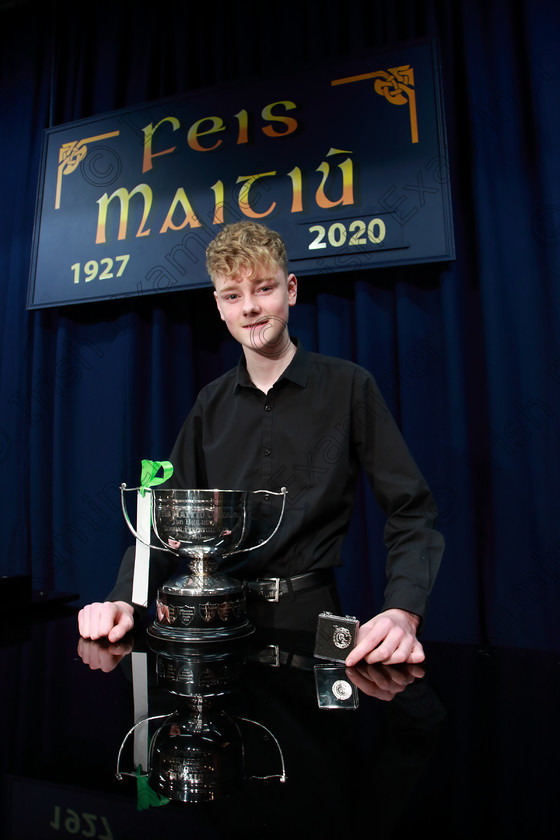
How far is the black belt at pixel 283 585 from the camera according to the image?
0.91 m

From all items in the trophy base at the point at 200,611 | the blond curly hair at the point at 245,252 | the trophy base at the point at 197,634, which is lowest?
the trophy base at the point at 197,634

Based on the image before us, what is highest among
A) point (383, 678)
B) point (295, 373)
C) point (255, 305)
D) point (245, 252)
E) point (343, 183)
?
point (343, 183)

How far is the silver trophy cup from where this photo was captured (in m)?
0.69

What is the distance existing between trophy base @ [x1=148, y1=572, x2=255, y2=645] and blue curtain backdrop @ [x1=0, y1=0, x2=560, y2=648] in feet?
2.95

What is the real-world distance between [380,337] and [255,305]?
2.24ft

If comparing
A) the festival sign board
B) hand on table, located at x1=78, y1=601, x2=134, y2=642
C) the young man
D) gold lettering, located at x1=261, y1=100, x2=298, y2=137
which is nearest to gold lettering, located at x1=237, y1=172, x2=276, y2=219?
the festival sign board

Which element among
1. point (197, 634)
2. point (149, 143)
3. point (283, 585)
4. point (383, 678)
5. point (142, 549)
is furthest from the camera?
point (149, 143)

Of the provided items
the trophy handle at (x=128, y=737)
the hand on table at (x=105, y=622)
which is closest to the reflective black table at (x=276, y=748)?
the trophy handle at (x=128, y=737)

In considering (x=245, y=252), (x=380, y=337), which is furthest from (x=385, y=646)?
(x=380, y=337)

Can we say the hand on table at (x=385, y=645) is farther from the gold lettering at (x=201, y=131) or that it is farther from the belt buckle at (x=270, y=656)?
the gold lettering at (x=201, y=131)

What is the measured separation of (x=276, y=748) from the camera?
15.6 inches

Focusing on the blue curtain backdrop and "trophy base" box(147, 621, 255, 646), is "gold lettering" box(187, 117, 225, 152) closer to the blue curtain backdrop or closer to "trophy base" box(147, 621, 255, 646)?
the blue curtain backdrop

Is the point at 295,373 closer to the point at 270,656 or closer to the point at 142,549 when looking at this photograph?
the point at 142,549

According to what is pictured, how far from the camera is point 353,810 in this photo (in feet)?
1.04
